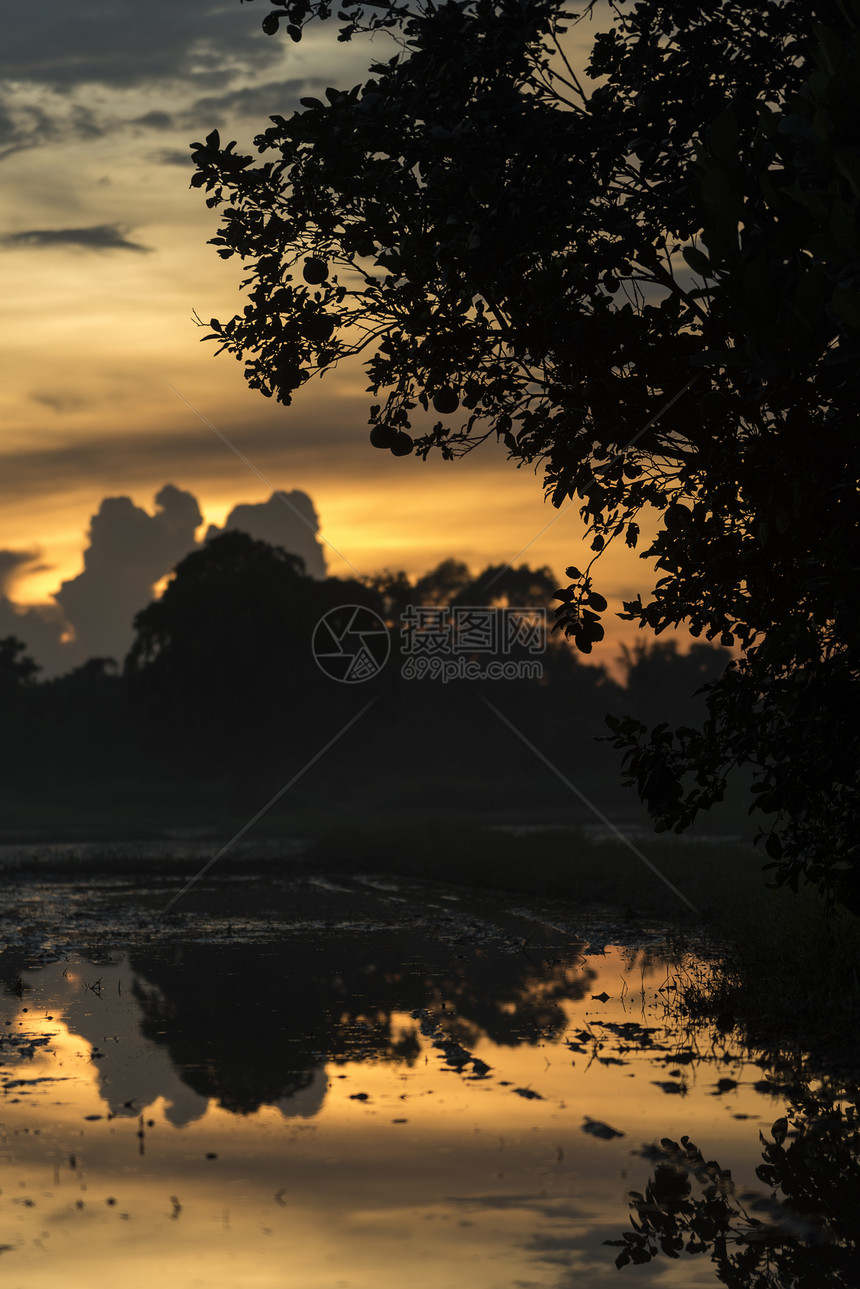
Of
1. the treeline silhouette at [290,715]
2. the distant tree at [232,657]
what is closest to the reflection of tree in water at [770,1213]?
the treeline silhouette at [290,715]

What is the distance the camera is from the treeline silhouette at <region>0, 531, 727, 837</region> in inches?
2174

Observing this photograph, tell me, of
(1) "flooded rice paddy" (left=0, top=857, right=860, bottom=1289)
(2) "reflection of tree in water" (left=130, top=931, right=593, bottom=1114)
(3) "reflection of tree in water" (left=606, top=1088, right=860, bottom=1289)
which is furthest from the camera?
(2) "reflection of tree in water" (left=130, top=931, right=593, bottom=1114)

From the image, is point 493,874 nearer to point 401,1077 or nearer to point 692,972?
point 692,972

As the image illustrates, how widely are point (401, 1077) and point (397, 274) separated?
21.4ft

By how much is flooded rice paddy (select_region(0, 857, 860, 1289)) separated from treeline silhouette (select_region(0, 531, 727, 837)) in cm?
2599

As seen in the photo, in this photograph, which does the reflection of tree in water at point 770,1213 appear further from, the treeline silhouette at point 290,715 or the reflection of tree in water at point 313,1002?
the treeline silhouette at point 290,715

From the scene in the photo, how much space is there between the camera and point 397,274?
1185 centimetres

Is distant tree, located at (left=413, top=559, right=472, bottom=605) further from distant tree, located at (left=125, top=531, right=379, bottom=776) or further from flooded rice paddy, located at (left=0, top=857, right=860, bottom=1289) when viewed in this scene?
flooded rice paddy, located at (left=0, top=857, right=860, bottom=1289)

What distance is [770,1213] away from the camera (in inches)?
286

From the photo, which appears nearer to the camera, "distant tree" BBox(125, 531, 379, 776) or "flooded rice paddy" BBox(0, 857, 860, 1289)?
"flooded rice paddy" BBox(0, 857, 860, 1289)

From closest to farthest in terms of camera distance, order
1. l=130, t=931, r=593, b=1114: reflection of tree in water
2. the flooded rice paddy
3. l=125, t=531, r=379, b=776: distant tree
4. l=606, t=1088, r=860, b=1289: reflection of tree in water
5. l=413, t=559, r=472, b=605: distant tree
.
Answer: l=606, t=1088, r=860, b=1289: reflection of tree in water < the flooded rice paddy < l=130, t=931, r=593, b=1114: reflection of tree in water < l=125, t=531, r=379, b=776: distant tree < l=413, t=559, r=472, b=605: distant tree

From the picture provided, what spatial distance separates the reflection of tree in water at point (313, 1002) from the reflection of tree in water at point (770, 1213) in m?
3.18

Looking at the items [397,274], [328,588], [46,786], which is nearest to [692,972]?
[397,274]

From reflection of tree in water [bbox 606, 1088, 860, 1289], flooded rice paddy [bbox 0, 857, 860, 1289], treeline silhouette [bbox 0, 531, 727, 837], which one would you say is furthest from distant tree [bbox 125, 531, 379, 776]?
reflection of tree in water [bbox 606, 1088, 860, 1289]
